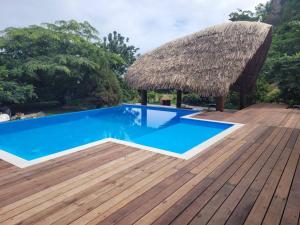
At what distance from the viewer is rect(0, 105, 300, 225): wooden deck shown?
77.2 inches

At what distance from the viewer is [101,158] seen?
335 centimetres

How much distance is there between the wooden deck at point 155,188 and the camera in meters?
1.96

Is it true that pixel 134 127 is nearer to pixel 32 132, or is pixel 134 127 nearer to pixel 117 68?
pixel 32 132

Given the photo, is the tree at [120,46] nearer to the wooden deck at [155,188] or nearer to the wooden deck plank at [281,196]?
the wooden deck at [155,188]

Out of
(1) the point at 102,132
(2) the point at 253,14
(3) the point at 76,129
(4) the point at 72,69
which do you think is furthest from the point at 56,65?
(2) the point at 253,14

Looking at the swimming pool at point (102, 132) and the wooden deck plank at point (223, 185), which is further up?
the wooden deck plank at point (223, 185)

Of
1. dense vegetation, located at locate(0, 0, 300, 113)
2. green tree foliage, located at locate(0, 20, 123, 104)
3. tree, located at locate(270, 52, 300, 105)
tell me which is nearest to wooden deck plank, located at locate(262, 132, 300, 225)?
tree, located at locate(270, 52, 300, 105)

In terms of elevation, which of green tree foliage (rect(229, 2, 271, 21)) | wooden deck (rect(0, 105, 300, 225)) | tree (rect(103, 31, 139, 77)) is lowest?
wooden deck (rect(0, 105, 300, 225))

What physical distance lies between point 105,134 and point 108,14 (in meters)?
10.0

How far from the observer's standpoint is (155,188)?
2455mm

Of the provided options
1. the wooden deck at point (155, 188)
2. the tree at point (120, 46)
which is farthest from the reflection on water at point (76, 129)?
the tree at point (120, 46)

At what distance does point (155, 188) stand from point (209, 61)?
7.17 m

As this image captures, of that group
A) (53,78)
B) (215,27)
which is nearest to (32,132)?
(53,78)

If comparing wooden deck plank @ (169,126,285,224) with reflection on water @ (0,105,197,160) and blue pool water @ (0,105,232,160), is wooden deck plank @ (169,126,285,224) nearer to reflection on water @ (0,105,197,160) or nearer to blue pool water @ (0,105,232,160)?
blue pool water @ (0,105,232,160)
